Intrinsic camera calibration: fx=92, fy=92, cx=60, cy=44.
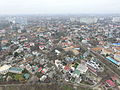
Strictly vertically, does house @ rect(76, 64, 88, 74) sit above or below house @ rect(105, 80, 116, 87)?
above

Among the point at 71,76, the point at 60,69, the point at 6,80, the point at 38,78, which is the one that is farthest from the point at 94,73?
the point at 6,80

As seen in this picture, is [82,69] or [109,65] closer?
[82,69]

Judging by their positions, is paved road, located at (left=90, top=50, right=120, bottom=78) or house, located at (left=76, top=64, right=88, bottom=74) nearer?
house, located at (left=76, top=64, right=88, bottom=74)

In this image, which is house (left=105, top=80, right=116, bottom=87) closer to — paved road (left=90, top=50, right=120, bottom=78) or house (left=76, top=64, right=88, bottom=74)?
paved road (left=90, top=50, right=120, bottom=78)

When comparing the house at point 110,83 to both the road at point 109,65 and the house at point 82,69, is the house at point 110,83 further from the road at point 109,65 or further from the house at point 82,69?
the house at point 82,69

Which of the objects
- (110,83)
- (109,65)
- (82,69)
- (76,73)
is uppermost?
(82,69)

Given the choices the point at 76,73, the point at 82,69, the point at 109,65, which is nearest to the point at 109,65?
the point at 109,65

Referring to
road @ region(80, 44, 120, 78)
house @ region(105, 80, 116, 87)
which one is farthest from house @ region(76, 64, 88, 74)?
road @ region(80, 44, 120, 78)

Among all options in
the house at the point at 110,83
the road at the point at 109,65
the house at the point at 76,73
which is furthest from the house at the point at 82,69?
the road at the point at 109,65

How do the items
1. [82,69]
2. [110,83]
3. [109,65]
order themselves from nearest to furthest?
[110,83]
[82,69]
[109,65]

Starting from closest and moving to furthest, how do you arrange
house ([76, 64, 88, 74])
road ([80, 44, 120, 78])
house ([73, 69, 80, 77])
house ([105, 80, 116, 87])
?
house ([105, 80, 116, 87])
house ([73, 69, 80, 77])
house ([76, 64, 88, 74])
road ([80, 44, 120, 78])

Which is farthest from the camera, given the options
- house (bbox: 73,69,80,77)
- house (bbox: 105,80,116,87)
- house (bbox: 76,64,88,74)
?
house (bbox: 76,64,88,74)

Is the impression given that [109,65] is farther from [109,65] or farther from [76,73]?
[76,73]
